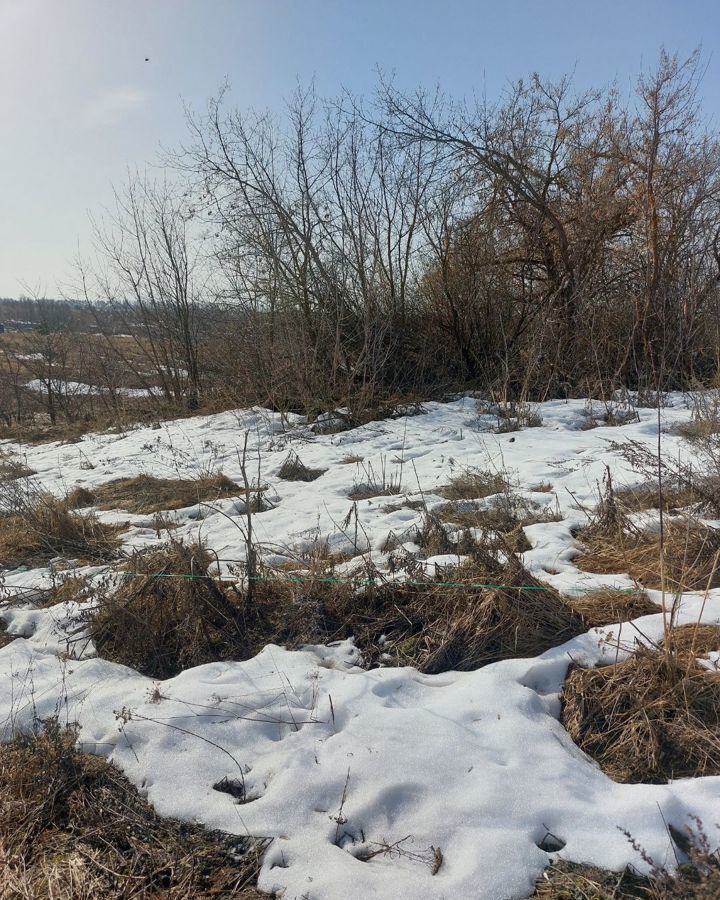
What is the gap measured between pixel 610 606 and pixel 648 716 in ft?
2.40

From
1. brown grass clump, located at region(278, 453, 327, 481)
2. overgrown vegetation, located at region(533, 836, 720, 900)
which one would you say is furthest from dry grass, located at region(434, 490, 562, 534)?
overgrown vegetation, located at region(533, 836, 720, 900)

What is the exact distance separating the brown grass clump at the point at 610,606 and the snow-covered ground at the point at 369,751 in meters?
0.09

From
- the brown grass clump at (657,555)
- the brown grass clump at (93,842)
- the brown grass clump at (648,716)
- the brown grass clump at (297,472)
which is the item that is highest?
the brown grass clump at (297,472)

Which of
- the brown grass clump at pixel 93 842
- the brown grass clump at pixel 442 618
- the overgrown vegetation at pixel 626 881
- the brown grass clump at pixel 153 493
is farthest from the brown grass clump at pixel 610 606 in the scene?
the brown grass clump at pixel 153 493

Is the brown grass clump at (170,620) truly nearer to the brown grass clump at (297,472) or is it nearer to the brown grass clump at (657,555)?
the brown grass clump at (657,555)

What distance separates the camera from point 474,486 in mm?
4883

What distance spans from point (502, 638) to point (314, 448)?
4.75 meters

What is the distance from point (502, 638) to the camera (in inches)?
113

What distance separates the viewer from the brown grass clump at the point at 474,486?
4750 mm

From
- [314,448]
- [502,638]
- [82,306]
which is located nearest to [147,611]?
[502,638]

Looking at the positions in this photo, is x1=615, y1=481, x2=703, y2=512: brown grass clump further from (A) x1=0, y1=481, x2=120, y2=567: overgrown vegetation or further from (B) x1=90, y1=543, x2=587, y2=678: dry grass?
(A) x1=0, y1=481, x2=120, y2=567: overgrown vegetation

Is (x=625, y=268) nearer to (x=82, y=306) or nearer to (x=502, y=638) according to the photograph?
(x=502, y=638)

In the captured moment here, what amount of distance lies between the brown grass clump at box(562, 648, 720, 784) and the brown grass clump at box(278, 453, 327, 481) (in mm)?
4003

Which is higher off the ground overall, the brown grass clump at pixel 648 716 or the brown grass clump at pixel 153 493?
the brown grass clump at pixel 153 493
